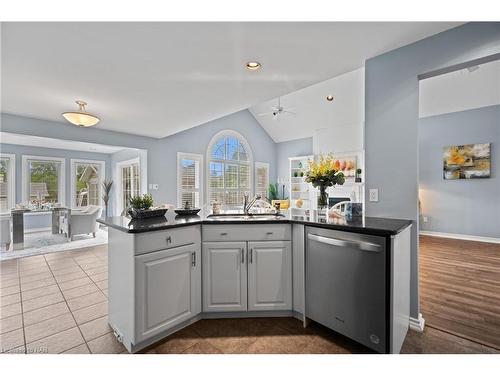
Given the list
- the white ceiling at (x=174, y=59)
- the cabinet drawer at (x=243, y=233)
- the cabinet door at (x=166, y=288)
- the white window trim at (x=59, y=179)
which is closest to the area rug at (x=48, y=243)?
the white window trim at (x=59, y=179)

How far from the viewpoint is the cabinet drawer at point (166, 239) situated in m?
1.67

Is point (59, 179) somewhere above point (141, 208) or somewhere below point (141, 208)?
above

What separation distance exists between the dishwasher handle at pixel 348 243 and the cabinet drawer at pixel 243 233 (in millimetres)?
261

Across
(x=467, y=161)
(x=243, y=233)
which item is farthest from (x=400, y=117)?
(x=467, y=161)

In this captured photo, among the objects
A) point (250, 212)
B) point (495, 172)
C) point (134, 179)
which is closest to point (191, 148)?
point (134, 179)

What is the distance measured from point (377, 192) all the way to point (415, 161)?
41cm

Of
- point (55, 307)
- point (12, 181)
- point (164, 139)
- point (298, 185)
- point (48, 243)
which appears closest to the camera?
point (55, 307)

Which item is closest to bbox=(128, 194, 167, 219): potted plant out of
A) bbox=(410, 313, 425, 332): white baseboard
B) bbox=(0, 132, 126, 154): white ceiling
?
bbox=(410, 313, 425, 332): white baseboard

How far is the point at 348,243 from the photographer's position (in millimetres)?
1673

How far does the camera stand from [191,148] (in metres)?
6.34

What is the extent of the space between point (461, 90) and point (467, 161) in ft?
4.99

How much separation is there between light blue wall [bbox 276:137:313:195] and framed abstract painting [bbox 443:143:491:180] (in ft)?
11.6

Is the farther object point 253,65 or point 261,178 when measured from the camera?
point 261,178

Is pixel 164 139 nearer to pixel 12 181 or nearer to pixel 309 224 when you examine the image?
pixel 12 181
